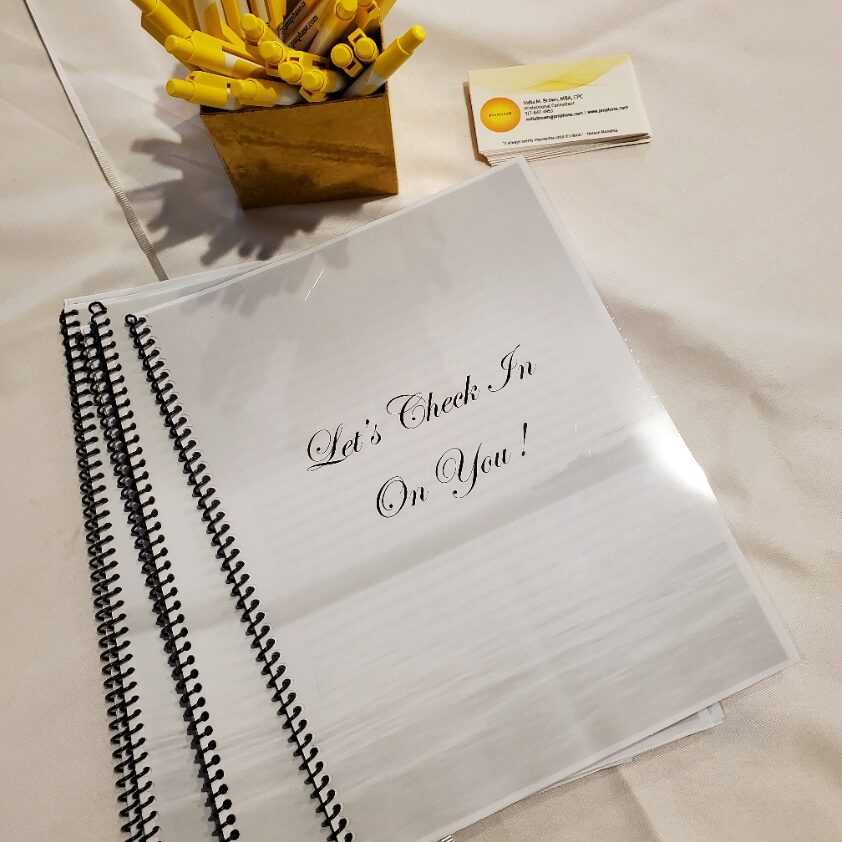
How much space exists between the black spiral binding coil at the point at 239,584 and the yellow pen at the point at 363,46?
0.20 meters

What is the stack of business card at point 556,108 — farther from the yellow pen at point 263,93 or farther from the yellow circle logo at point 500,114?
the yellow pen at point 263,93

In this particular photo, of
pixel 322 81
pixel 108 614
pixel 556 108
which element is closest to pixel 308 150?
pixel 322 81

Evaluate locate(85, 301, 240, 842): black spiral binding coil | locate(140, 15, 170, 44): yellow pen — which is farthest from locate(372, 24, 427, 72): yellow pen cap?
locate(85, 301, 240, 842): black spiral binding coil

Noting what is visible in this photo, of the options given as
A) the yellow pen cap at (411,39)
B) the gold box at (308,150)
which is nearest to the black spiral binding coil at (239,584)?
the gold box at (308,150)

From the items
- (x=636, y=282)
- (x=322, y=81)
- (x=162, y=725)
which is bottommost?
(x=162, y=725)

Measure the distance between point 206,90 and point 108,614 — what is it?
0.28 m

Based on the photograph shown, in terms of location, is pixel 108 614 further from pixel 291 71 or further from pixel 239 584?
pixel 291 71

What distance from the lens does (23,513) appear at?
399 millimetres

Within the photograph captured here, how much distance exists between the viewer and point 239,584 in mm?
375

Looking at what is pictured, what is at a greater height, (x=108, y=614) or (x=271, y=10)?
(x=271, y=10)

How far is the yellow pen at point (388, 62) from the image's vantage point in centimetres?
31

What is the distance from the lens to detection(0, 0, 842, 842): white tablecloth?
36cm

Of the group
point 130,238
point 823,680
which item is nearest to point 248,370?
point 130,238

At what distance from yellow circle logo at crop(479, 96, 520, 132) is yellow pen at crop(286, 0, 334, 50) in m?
0.15
